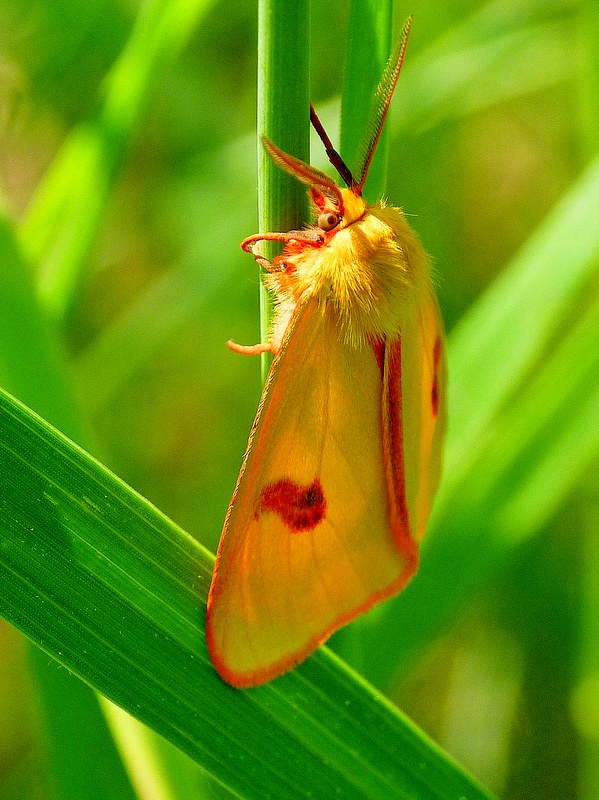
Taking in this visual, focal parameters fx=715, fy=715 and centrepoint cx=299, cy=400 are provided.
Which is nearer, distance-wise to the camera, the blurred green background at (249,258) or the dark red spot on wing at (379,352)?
the dark red spot on wing at (379,352)

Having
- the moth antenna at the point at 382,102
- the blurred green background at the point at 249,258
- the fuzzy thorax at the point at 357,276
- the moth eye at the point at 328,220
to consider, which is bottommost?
the blurred green background at the point at 249,258

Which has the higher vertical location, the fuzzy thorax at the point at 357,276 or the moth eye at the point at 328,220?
the moth eye at the point at 328,220

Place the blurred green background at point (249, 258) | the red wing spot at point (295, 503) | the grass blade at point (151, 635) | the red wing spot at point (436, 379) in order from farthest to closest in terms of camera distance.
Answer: the blurred green background at point (249, 258) → the red wing spot at point (436, 379) → the red wing spot at point (295, 503) → the grass blade at point (151, 635)

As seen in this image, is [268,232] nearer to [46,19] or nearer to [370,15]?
[370,15]

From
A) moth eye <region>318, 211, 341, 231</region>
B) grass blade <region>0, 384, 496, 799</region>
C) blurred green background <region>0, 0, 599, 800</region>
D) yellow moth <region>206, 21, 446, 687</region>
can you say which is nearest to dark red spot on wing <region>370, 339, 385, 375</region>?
yellow moth <region>206, 21, 446, 687</region>

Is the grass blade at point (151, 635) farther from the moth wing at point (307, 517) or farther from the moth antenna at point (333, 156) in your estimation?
the moth antenna at point (333, 156)

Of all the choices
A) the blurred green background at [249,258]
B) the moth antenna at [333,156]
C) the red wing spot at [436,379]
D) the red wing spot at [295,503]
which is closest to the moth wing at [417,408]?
the red wing spot at [436,379]

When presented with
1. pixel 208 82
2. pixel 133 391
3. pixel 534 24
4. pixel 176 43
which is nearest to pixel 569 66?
pixel 534 24

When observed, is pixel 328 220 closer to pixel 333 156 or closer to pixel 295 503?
pixel 333 156
